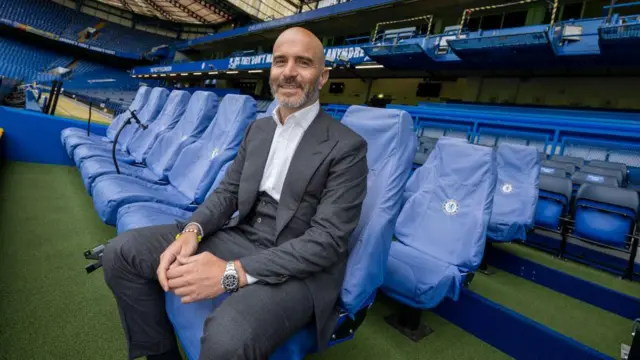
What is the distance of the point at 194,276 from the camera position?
872 millimetres

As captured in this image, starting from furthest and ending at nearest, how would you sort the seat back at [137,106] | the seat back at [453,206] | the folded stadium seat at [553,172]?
the seat back at [137,106] → the folded stadium seat at [553,172] → the seat back at [453,206]

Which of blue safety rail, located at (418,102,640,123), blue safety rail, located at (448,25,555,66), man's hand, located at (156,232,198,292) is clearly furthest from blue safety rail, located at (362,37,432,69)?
man's hand, located at (156,232,198,292)

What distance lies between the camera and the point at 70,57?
80.7 feet

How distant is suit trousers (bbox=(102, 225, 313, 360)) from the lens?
75 centimetres

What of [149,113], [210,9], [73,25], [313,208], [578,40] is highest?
[210,9]

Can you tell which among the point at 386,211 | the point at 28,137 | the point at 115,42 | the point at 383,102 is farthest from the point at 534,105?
the point at 115,42

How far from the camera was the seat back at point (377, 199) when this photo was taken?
3.44ft

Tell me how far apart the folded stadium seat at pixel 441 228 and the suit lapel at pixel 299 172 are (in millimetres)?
672

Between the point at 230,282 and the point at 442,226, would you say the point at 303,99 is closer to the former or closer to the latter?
the point at 230,282

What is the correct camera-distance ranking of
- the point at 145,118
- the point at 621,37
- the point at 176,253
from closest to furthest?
the point at 176,253 < the point at 145,118 < the point at 621,37

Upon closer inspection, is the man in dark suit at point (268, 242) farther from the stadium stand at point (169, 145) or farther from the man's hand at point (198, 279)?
the stadium stand at point (169, 145)

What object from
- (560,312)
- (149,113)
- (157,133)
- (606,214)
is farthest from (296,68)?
(149,113)

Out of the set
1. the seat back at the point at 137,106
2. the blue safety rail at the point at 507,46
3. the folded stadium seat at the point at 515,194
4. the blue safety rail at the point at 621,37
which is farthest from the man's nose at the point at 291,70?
the blue safety rail at the point at 507,46

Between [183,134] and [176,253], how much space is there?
2043 millimetres
